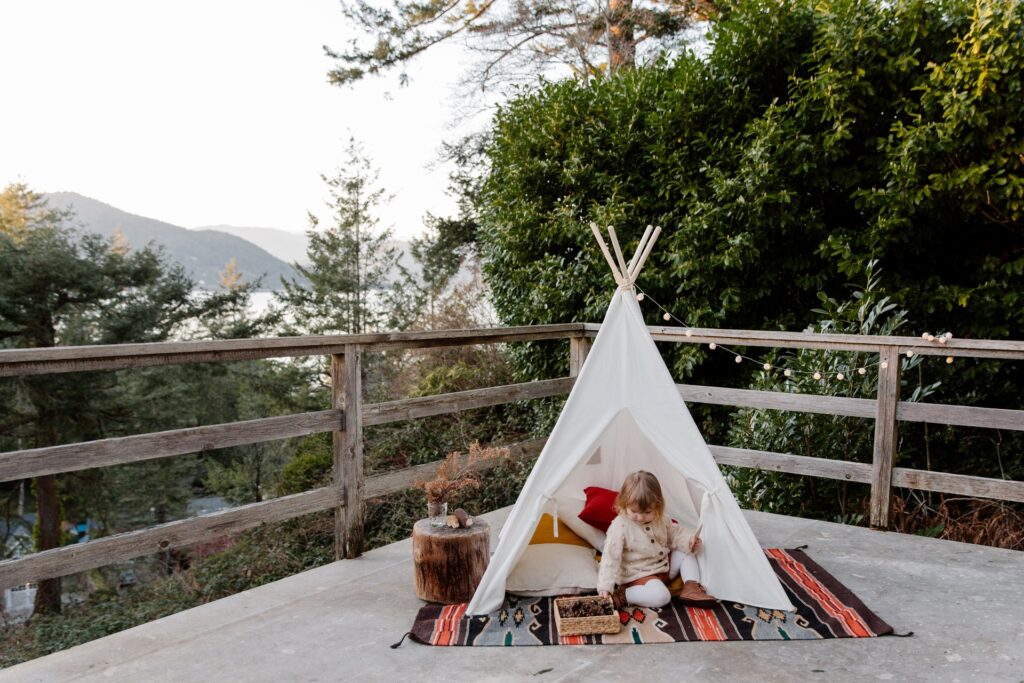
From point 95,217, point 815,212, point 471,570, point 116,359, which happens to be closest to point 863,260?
point 815,212

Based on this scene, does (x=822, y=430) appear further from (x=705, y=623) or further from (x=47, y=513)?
(x=47, y=513)

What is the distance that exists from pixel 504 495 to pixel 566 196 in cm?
247

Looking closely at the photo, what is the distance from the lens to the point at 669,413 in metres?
3.11

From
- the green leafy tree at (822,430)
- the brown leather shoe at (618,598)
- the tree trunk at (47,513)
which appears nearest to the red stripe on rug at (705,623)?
the brown leather shoe at (618,598)

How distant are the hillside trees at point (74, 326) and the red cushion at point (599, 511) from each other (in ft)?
26.5

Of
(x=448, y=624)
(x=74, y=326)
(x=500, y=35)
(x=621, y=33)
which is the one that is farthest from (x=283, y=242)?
(x=448, y=624)

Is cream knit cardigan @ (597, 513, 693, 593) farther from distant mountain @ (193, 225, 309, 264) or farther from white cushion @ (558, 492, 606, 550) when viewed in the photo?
distant mountain @ (193, 225, 309, 264)

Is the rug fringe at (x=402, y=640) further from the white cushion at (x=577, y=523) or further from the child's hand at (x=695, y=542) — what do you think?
the child's hand at (x=695, y=542)

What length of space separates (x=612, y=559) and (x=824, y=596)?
0.85 metres

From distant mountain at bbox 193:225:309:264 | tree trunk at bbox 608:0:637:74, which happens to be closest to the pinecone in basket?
tree trunk at bbox 608:0:637:74

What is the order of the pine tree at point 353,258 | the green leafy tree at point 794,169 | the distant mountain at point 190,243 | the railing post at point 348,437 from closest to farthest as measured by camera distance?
the railing post at point 348,437 → the green leafy tree at point 794,169 → the distant mountain at point 190,243 → the pine tree at point 353,258

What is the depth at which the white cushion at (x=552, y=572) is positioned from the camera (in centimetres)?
300

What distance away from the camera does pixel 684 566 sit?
2957 mm

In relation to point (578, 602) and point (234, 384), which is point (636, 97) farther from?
point (234, 384)
